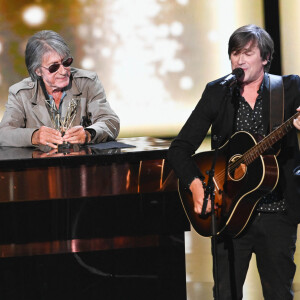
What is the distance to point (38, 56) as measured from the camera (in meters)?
4.38

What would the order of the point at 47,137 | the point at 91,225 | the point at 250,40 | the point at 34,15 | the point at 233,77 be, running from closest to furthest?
the point at 233,77
the point at 250,40
the point at 91,225
the point at 47,137
the point at 34,15

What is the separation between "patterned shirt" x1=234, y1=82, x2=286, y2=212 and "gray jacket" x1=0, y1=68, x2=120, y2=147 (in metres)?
1.20

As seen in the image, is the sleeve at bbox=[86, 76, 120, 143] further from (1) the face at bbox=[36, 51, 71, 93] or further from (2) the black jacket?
(2) the black jacket

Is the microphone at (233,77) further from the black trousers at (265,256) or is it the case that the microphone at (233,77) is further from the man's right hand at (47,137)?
the man's right hand at (47,137)

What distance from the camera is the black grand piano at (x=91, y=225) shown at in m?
3.46

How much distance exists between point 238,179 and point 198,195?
0.65 feet

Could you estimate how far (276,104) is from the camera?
124 inches

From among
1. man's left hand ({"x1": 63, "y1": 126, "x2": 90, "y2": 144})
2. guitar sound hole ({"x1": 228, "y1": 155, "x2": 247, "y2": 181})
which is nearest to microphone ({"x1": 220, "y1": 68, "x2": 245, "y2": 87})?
guitar sound hole ({"x1": 228, "y1": 155, "x2": 247, "y2": 181})

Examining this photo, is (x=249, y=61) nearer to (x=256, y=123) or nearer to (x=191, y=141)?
(x=256, y=123)

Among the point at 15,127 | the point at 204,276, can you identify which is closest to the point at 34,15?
the point at 15,127

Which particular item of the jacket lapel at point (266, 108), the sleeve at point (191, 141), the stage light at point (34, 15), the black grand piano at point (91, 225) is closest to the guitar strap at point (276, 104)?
the jacket lapel at point (266, 108)

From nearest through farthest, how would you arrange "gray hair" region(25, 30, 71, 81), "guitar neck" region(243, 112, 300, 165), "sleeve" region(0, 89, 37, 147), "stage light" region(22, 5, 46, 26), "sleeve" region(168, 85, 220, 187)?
1. "guitar neck" region(243, 112, 300, 165)
2. "sleeve" region(168, 85, 220, 187)
3. "sleeve" region(0, 89, 37, 147)
4. "gray hair" region(25, 30, 71, 81)
5. "stage light" region(22, 5, 46, 26)

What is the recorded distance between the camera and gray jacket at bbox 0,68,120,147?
439 cm

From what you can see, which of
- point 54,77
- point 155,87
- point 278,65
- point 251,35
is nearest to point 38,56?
point 54,77
